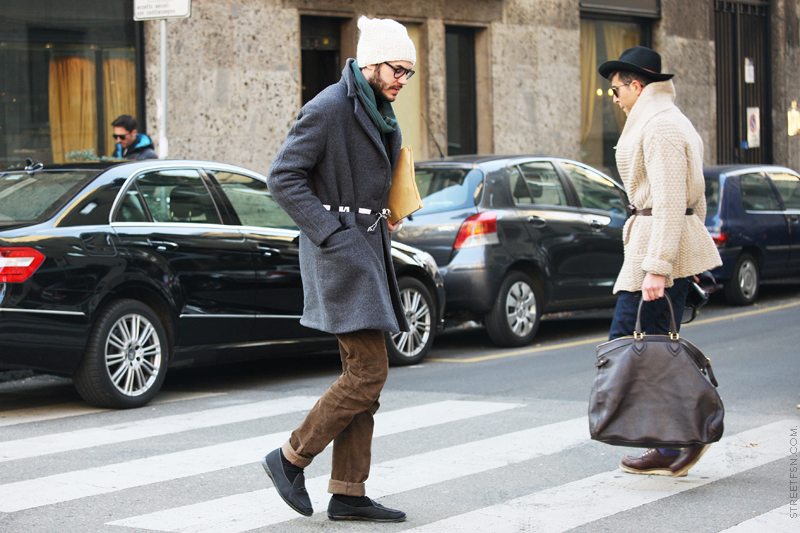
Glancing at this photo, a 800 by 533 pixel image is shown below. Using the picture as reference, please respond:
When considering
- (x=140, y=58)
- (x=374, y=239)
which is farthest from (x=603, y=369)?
(x=140, y=58)

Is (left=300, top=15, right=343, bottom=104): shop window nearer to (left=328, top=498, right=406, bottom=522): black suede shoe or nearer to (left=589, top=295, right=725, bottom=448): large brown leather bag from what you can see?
(left=589, top=295, right=725, bottom=448): large brown leather bag

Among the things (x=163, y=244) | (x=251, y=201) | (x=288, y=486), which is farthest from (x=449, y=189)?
(x=288, y=486)

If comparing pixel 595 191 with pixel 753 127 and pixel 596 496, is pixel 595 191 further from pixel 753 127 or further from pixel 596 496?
pixel 753 127

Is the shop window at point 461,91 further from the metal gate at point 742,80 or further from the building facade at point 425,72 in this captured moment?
the metal gate at point 742,80

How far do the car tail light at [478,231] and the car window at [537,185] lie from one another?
1.51 feet

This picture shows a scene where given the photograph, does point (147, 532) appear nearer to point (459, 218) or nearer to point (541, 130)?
point (459, 218)

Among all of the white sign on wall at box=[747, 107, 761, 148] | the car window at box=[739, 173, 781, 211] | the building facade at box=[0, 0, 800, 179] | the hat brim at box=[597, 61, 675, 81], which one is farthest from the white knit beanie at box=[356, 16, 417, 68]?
the white sign on wall at box=[747, 107, 761, 148]

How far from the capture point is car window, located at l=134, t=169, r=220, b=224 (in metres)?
7.41

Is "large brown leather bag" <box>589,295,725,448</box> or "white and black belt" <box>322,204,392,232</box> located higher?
"white and black belt" <box>322,204,392,232</box>

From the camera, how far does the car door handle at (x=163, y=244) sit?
7.18m

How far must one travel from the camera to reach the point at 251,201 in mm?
8133

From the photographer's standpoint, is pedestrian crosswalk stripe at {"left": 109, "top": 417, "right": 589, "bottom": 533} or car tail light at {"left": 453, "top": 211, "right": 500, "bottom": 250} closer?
pedestrian crosswalk stripe at {"left": 109, "top": 417, "right": 589, "bottom": 533}

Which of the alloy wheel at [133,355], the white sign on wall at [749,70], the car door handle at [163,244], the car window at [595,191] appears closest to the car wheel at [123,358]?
the alloy wheel at [133,355]

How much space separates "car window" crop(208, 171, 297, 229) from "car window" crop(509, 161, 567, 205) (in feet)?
8.40
